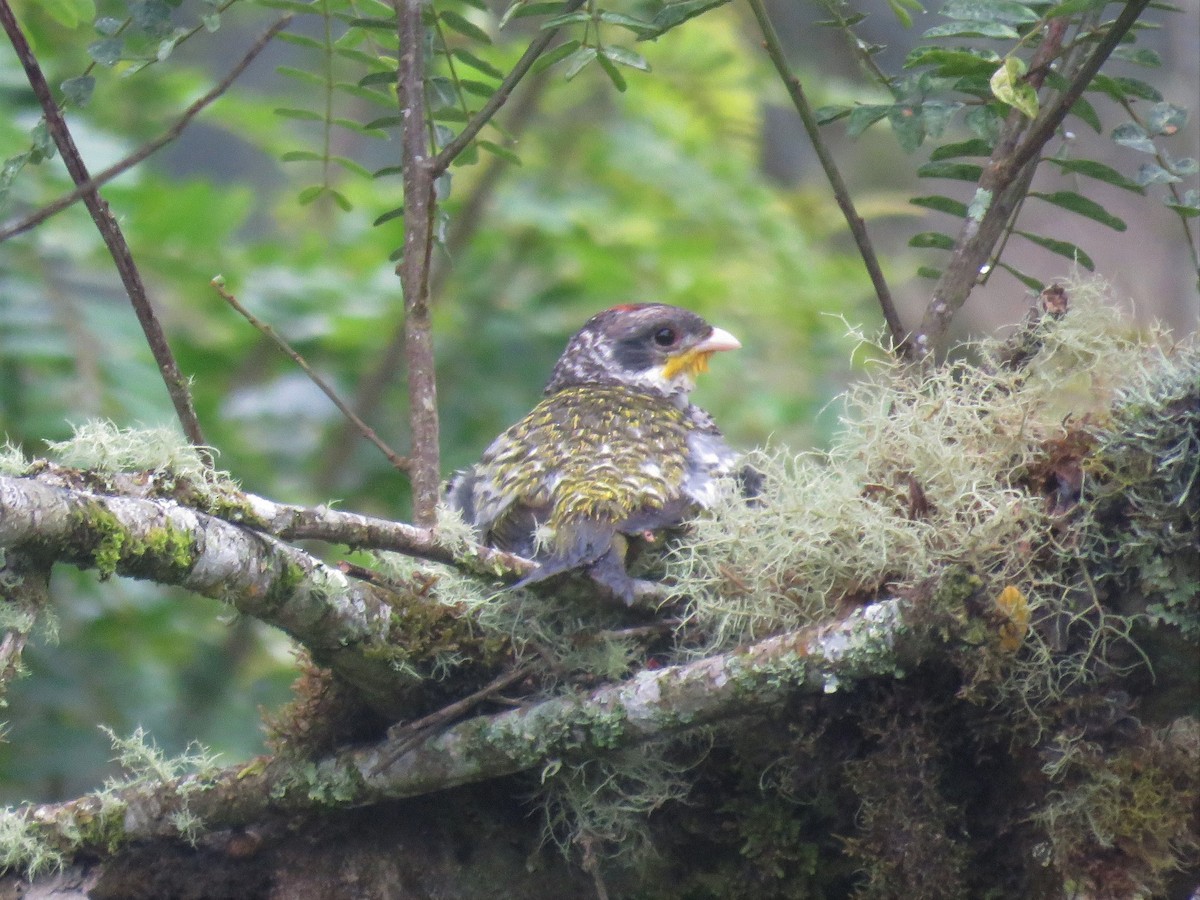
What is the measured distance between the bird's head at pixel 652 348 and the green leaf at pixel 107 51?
1.95 meters

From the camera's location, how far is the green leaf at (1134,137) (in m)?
2.79

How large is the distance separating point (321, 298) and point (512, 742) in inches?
127

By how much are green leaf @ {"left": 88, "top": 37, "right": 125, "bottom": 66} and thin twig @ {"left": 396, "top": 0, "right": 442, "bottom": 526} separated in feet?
2.13

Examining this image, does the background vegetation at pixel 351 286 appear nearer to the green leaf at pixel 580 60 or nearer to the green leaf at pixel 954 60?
the green leaf at pixel 580 60

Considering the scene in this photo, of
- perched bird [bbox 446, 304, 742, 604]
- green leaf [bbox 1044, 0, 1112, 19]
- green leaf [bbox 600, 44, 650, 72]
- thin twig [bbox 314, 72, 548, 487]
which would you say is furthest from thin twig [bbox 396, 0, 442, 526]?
thin twig [bbox 314, 72, 548, 487]

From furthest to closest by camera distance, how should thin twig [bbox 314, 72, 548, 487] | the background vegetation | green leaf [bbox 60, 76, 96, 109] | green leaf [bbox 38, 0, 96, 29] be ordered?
thin twig [bbox 314, 72, 548, 487], the background vegetation, green leaf [bbox 38, 0, 96, 29], green leaf [bbox 60, 76, 96, 109]

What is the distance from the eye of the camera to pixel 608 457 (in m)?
3.33

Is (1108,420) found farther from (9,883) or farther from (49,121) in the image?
(9,883)

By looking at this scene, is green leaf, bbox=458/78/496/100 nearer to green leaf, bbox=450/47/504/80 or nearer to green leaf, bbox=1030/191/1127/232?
green leaf, bbox=450/47/504/80

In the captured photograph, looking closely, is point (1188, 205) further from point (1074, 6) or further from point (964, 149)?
point (1074, 6)

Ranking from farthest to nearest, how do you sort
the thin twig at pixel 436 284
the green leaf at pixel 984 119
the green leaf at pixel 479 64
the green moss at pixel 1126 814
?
the thin twig at pixel 436 284 < the green leaf at pixel 479 64 < the green leaf at pixel 984 119 < the green moss at pixel 1126 814

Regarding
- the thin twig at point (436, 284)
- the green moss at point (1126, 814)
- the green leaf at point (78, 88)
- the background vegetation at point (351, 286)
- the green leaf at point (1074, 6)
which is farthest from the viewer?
the thin twig at point (436, 284)

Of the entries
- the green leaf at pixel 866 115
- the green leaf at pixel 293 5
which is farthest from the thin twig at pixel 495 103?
the green leaf at pixel 866 115

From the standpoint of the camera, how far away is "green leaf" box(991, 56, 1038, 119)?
2504 millimetres
